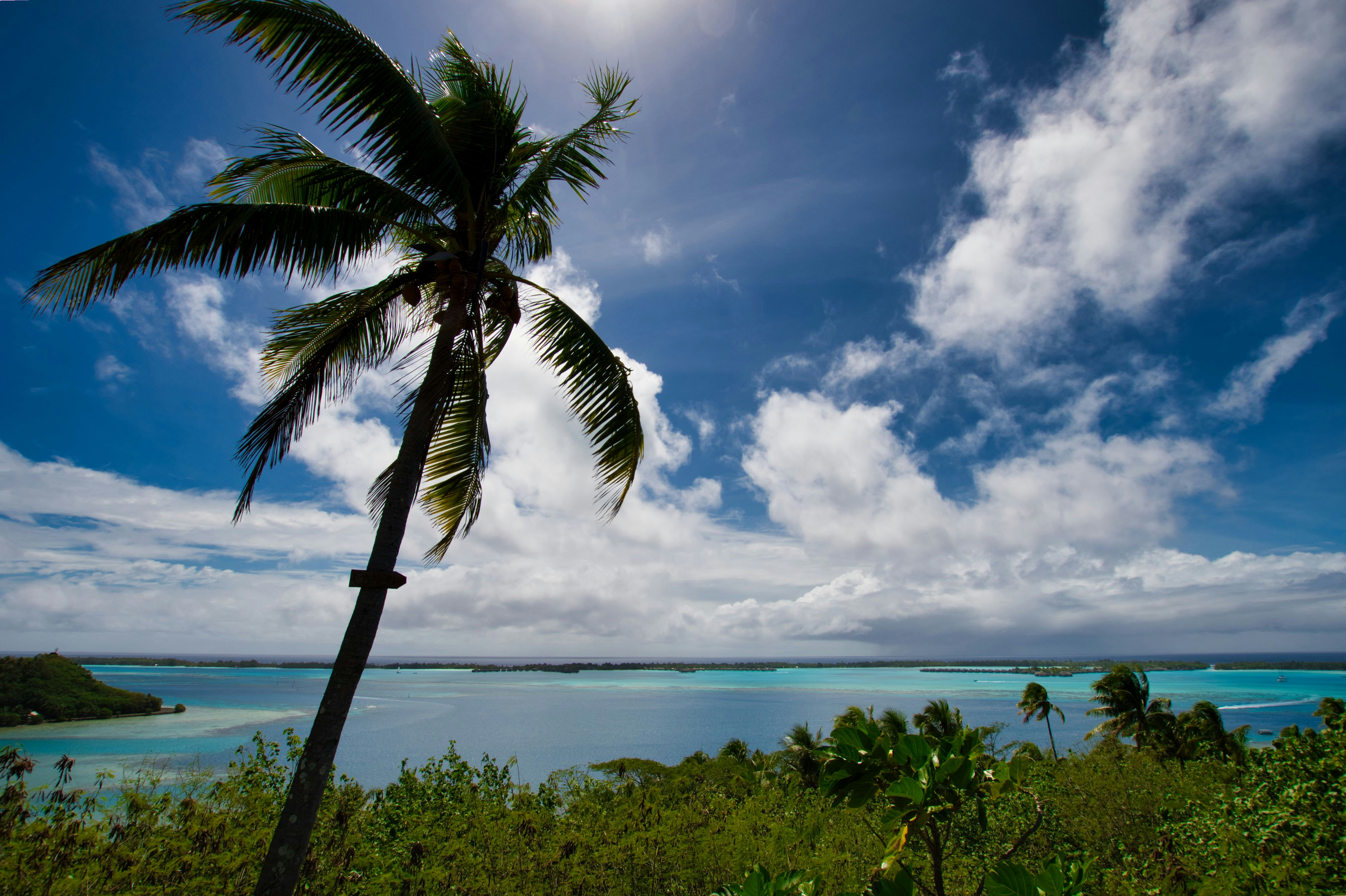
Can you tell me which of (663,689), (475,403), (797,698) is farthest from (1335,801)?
(663,689)

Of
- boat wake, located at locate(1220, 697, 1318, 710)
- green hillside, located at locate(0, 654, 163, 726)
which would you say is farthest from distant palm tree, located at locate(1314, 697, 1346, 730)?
boat wake, located at locate(1220, 697, 1318, 710)

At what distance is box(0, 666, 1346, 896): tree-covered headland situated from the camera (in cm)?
226

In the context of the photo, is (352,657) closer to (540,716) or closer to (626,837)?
(626,837)

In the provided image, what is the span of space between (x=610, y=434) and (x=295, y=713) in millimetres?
91800

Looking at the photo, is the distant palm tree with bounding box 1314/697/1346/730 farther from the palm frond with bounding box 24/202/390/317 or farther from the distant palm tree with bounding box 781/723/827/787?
the distant palm tree with bounding box 781/723/827/787

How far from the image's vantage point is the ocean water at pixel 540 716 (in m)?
47.2

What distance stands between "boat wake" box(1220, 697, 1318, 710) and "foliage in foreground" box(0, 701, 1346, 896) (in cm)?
10938

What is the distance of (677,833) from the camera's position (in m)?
6.91

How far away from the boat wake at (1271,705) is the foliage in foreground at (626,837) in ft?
359

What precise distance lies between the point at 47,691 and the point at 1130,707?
178 feet

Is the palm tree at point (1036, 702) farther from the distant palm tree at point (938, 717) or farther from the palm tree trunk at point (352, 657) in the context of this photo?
the palm tree trunk at point (352, 657)

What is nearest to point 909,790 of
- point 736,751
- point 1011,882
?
point 1011,882

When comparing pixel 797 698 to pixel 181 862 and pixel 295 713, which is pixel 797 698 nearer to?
pixel 295 713

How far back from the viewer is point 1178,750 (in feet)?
84.5
